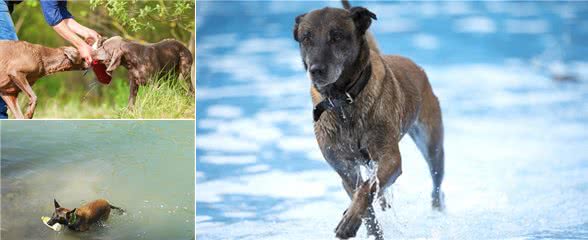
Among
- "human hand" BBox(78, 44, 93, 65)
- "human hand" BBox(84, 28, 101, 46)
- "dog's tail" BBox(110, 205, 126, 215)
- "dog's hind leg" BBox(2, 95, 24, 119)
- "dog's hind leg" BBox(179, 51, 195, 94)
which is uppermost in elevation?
"human hand" BBox(84, 28, 101, 46)

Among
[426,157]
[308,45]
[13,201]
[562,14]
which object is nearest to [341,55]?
[308,45]

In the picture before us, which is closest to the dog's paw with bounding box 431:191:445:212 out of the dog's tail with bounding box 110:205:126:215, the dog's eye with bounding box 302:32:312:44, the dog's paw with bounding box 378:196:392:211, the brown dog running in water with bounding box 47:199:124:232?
the dog's paw with bounding box 378:196:392:211

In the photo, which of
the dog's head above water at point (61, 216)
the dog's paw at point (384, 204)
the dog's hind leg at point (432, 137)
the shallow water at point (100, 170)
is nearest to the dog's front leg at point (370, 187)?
the dog's paw at point (384, 204)

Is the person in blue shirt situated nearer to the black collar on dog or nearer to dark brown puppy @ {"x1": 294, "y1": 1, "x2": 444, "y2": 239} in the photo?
dark brown puppy @ {"x1": 294, "y1": 1, "x2": 444, "y2": 239}

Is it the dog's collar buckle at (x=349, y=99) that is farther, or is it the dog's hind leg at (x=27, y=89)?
the dog's hind leg at (x=27, y=89)

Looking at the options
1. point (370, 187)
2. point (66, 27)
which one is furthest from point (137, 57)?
point (370, 187)

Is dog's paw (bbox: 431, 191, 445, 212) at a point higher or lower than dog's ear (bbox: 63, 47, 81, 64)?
lower

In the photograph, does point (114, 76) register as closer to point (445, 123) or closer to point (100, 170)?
point (100, 170)

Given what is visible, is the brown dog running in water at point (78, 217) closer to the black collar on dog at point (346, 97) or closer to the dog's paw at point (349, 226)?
the black collar on dog at point (346, 97)
